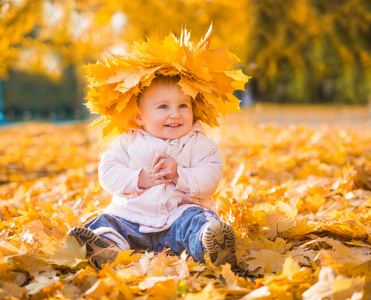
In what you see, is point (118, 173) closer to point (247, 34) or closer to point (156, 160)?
point (156, 160)

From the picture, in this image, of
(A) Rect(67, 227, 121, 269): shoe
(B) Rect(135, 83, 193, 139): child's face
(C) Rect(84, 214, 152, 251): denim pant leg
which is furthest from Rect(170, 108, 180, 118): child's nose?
(A) Rect(67, 227, 121, 269): shoe

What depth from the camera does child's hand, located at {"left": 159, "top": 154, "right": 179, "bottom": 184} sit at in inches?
79.6

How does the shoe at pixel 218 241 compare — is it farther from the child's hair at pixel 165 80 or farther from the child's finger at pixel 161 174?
the child's hair at pixel 165 80

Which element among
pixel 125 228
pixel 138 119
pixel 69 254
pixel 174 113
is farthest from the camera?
pixel 138 119

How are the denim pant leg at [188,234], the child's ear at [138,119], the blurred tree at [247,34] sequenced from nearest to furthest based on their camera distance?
the denim pant leg at [188,234] → the child's ear at [138,119] → the blurred tree at [247,34]

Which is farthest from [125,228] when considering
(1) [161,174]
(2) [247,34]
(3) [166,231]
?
(2) [247,34]

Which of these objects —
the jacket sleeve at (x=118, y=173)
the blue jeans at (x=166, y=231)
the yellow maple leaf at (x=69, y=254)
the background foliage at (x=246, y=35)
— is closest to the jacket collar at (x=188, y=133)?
the jacket sleeve at (x=118, y=173)

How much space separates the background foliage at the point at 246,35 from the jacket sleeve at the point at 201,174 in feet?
2.49

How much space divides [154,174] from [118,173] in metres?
0.19

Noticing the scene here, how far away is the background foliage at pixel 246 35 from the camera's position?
28.6ft

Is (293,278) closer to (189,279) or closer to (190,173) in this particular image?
(189,279)

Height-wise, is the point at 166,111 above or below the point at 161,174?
above

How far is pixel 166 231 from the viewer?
1.99 m

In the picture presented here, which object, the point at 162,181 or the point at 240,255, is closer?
the point at 240,255
